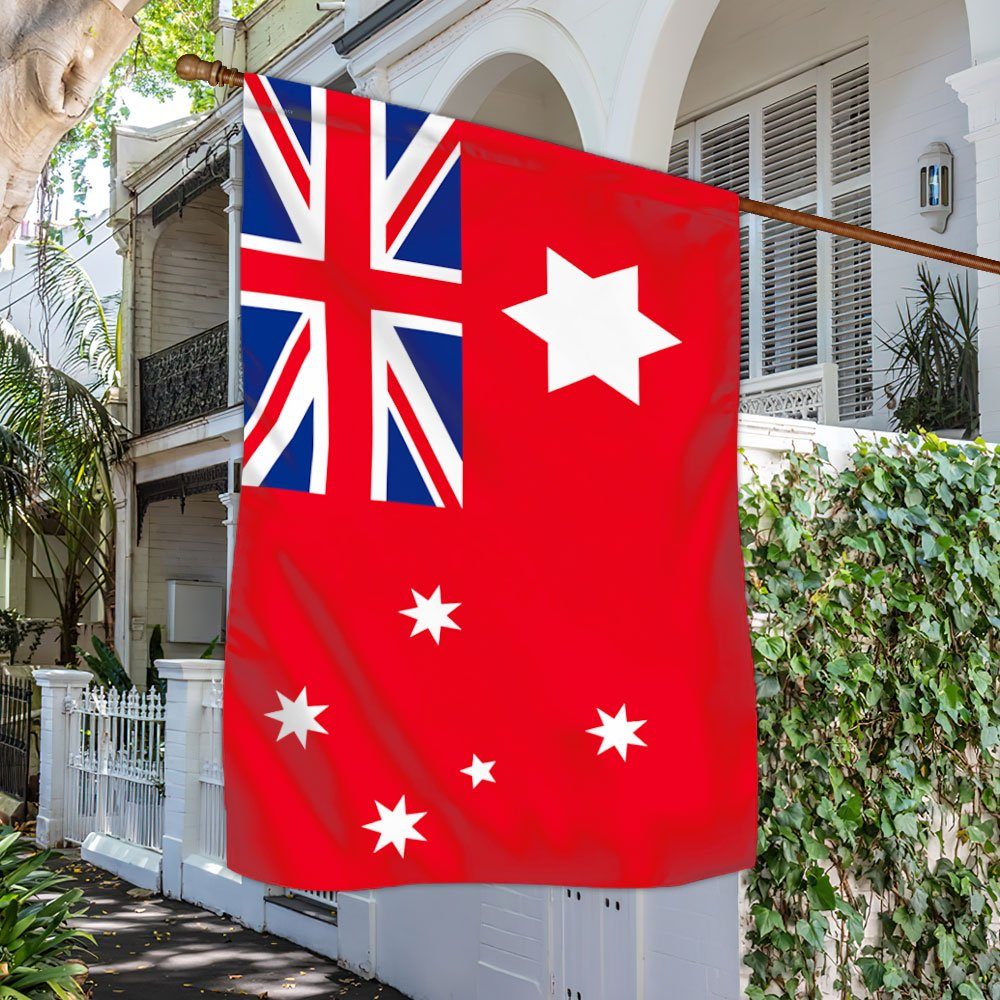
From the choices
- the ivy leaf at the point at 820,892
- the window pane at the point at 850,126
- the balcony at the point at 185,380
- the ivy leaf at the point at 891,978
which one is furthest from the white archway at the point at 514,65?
the balcony at the point at 185,380

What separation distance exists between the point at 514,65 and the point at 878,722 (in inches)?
232

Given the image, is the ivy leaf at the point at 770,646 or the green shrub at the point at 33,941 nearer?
the ivy leaf at the point at 770,646

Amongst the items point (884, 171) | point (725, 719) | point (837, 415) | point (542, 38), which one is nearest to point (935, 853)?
point (725, 719)

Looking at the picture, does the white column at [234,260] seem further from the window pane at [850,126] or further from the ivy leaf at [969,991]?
the ivy leaf at [969,991]

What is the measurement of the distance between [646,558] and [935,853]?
3.26m

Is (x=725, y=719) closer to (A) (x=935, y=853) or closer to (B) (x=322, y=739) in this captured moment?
(B) (x=322, y=739)

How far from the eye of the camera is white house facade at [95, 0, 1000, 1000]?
21.8 feet

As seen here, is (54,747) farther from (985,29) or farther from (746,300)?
(985,29)

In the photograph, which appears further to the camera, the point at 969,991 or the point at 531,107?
the point at 531,107

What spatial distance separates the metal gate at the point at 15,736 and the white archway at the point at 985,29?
461 inches

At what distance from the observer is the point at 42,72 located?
3793 millimetres

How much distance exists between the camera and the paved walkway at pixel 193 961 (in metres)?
8.27

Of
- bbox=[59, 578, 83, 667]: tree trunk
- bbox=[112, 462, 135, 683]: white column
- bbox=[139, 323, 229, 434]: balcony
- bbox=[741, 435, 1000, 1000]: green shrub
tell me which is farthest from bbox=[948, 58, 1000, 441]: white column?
bbox=[59, 578, 83, 667]: tree trunk

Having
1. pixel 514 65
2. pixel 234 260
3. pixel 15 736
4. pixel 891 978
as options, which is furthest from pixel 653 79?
pixel 15 736
